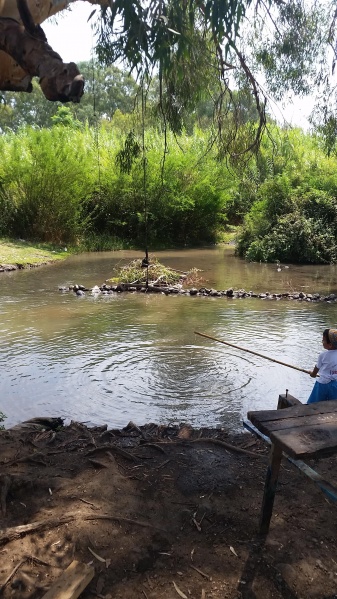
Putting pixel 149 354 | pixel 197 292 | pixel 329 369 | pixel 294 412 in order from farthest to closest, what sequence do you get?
pixel 197 292 → pixel 149 354 → pixel 329 369 → pixel 294 412

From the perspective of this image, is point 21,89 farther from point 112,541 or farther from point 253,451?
point 253,451

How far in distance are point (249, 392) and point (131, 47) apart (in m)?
4.22

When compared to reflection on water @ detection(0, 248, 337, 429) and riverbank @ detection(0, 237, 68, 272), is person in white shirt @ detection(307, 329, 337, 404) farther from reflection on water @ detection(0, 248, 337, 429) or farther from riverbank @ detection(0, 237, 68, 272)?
riverbank @ detection(0, 237, 68, 272)

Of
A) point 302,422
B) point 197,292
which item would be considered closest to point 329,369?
point 302,422

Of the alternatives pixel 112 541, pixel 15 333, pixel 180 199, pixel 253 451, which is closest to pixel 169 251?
pixel 180 199

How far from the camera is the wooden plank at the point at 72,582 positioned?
232 cm

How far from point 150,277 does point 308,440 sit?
39.3ft

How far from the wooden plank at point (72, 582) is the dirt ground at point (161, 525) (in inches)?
2.3

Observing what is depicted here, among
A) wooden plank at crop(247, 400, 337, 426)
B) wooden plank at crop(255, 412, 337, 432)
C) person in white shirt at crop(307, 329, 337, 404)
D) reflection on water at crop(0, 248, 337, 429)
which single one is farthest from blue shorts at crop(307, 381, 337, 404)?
wooden plank at crop(255, 412, 337, 432)

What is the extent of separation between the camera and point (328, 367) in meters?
4.82

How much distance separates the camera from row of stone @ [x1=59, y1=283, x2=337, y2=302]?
1262 centimetres

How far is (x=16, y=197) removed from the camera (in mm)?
21781

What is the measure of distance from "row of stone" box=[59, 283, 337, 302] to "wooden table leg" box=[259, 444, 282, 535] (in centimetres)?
997

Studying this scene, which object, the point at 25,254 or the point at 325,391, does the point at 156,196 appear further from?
the point at 325,391
